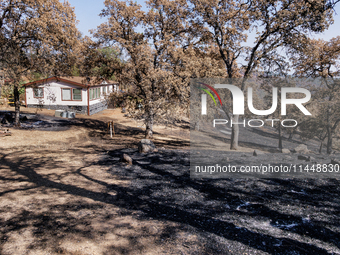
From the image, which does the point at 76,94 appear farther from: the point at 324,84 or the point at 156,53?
the point at 324,84

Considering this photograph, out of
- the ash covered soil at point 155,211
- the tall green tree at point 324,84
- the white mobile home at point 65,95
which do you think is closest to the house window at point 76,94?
the white mobile home at point 65,95

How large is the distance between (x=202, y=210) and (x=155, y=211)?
4.52ft

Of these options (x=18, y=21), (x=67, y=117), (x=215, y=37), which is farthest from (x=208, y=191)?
(x=67, y=117)

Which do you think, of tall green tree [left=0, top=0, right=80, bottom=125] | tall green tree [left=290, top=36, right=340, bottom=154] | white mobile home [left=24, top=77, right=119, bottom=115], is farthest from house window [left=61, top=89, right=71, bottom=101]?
tall green tree [left=290, top=36, right=340, bottom=154]

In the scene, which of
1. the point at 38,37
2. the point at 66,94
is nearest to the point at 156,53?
the point at 38,37

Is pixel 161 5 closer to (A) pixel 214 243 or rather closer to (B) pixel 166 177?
(B) pixel 166 177

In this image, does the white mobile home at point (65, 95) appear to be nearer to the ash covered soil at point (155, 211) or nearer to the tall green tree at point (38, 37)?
the tall green tree at point (38, 37)

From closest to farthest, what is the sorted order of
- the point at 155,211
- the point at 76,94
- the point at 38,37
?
the point at 155,211 → the point at 38,37 → the point at 76,94

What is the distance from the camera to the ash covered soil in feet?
17.3

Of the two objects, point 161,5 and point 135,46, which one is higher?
point 161,5

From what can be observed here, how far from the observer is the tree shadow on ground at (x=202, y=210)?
5.40 meters

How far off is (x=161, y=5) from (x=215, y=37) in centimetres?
497

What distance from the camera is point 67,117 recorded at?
2647 cm

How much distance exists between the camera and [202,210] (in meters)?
6.93
